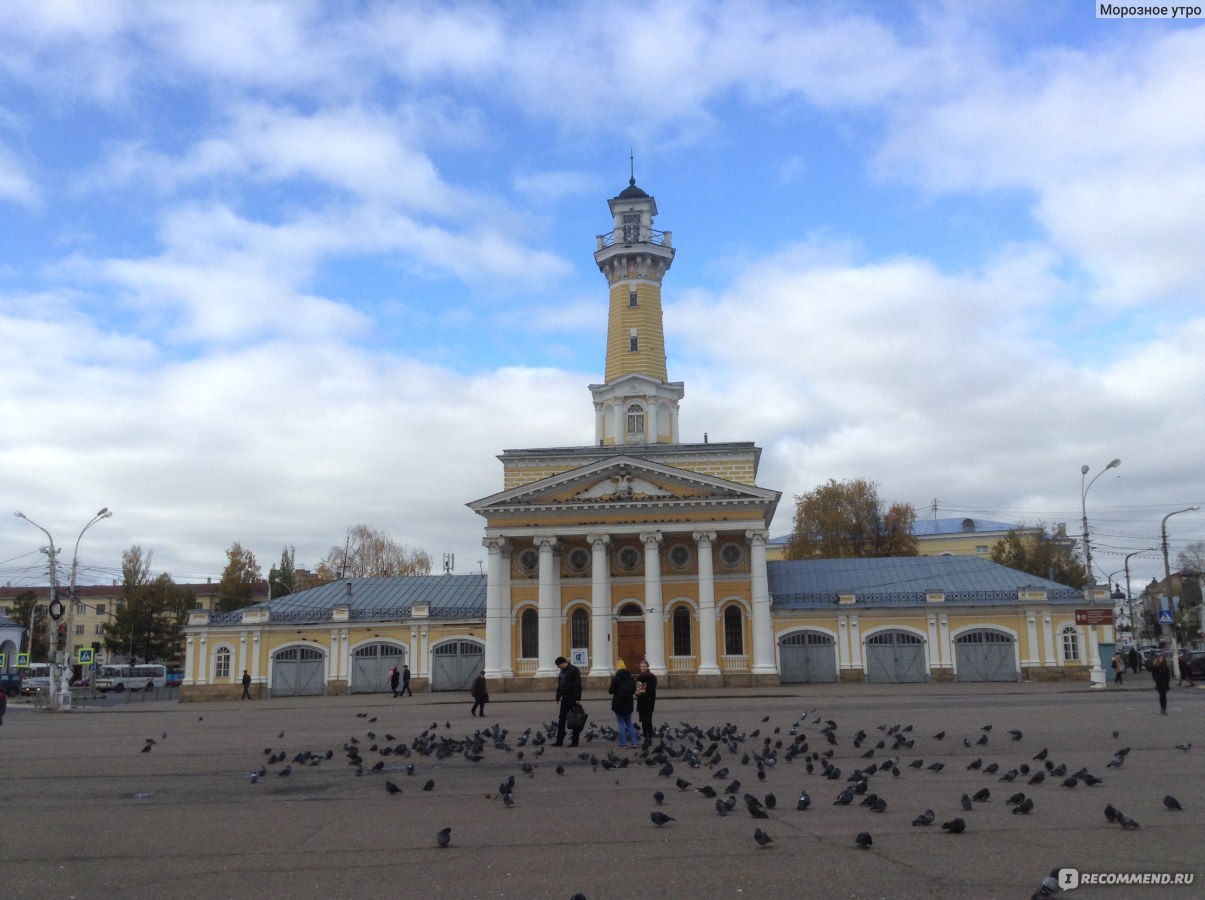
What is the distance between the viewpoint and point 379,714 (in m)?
30.9

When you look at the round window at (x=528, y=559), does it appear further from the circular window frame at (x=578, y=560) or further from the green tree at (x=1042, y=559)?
the green tree at (x=1042, y=559)

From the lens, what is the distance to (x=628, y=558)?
4747 cm

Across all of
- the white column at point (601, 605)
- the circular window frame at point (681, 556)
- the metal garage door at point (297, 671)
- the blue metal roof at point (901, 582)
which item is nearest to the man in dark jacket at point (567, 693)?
the white column at point (601, 605)

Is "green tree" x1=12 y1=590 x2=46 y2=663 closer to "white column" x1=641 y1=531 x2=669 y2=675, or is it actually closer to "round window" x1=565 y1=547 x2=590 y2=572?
"round window" x1=565 y1=547 x2=590 y2=572

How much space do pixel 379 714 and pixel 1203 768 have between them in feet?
76.0

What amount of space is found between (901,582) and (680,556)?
11.1 meters

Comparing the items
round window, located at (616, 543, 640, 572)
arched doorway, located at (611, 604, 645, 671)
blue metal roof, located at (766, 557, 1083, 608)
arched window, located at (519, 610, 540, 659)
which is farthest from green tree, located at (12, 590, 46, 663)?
blue metal roof, located at (766, 557, 1083, 608)

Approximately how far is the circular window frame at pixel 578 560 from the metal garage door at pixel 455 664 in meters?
5.82

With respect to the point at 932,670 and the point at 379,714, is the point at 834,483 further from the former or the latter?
the point at 379,714

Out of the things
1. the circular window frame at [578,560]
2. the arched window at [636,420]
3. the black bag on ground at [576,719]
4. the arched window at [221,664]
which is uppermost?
the arched window at [636,420]

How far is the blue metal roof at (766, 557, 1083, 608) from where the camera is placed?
4650 centimetres

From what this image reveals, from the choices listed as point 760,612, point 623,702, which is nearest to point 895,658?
point 760,612

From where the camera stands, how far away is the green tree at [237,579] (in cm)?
8669

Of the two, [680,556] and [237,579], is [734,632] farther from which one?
[237,579]
